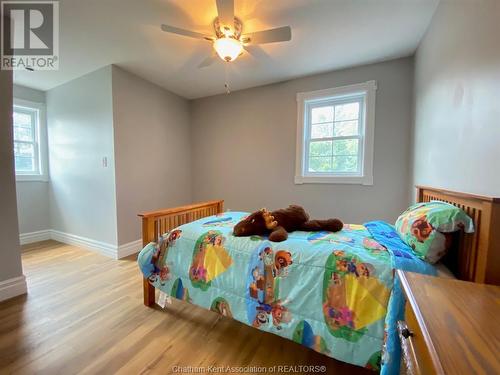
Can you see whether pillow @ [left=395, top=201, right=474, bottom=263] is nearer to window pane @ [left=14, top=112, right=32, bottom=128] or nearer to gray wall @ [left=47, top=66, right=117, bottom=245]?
gray wall @ [left=47, top=66, right=117, bottom=245]

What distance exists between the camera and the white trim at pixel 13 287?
1.90m

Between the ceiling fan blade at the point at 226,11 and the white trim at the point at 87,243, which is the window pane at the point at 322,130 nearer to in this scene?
the ceiling fan blade at the point at 226,11

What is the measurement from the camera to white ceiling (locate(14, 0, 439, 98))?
1.76 m

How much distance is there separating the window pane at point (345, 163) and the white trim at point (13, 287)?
3673 mm

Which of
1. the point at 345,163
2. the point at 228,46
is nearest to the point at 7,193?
the point at 228,46

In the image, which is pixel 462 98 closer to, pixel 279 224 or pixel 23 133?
pixel 279 224

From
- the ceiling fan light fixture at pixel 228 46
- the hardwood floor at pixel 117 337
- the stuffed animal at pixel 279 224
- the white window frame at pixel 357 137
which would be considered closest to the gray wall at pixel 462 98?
the white window frame at pixel 357 137

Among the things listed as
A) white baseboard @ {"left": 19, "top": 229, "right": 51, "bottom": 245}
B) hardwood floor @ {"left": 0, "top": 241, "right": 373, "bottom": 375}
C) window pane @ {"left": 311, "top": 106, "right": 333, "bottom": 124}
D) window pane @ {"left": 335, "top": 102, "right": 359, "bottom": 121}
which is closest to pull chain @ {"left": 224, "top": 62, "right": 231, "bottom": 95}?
window pane @ {"left": 311, "top": 106, "right": 333, "bottom": 124}

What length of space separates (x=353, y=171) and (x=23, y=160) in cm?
498

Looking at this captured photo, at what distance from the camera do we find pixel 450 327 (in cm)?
55

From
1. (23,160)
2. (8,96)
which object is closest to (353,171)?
(8,96)

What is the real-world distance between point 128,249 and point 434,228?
3.28 metres

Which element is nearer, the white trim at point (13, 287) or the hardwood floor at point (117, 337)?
the hardwood floor at point (117, 337)

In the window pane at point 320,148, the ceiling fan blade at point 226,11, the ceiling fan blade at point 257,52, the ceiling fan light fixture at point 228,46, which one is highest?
the ceiling fan blade at point 257,52
